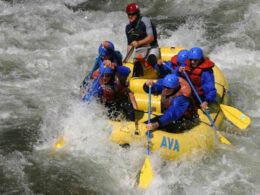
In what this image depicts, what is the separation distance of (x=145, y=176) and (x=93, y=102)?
1433 millimetres

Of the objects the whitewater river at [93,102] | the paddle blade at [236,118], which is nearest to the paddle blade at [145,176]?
the whitewater river at [93,102]

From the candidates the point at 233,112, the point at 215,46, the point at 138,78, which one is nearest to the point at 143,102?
the point at 138,78

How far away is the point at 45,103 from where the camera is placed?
834cm

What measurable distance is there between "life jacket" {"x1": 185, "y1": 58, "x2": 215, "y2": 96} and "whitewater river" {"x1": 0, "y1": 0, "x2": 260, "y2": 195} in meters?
0.88

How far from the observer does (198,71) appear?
23.1 ft

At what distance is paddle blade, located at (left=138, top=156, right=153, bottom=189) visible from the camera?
6.03m

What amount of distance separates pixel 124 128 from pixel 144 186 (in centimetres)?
82

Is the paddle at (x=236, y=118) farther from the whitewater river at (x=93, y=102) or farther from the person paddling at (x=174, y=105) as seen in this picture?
the person paddling at (x=174, y=105)

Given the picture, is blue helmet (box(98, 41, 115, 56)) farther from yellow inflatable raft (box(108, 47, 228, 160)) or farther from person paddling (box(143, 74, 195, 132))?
person paddling (box(143, 74, 195, 132))

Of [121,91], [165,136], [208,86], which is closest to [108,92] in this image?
[121,91]

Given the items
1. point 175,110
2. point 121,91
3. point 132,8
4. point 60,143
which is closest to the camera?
point 175,110

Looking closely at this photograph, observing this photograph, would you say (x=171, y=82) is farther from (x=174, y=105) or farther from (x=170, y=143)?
(x=170, y=143)

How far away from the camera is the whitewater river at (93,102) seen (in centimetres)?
632

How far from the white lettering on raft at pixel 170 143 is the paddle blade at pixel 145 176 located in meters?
0.36
